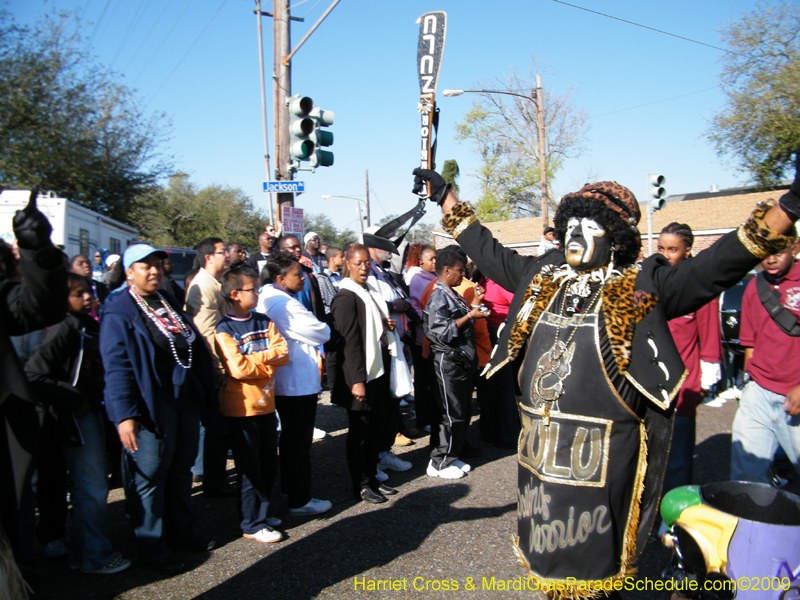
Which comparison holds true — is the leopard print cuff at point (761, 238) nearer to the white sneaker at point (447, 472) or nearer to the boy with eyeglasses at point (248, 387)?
the boy with eyeglasses at point (248, 387)

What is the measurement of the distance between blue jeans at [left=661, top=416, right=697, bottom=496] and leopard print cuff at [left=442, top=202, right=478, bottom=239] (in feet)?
7.66

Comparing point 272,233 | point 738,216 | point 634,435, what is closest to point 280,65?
point 272,233

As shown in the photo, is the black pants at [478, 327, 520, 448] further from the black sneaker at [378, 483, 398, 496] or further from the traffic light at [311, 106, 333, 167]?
the traffic light at [311, 106, 333, 167]

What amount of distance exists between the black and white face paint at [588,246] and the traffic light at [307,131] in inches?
237

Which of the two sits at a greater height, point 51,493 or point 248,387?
point 248,387

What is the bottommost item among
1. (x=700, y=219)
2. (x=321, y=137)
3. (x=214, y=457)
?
(x=214, y=457)

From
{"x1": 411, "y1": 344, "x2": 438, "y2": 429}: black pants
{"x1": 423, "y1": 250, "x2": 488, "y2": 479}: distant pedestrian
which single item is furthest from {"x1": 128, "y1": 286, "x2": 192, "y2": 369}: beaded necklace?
{"x1": 411, "y1": 344, "x2": 438, "y2": 429}: black pants

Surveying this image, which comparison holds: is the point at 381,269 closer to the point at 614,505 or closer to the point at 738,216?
the point at 614,505

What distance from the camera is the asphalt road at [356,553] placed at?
3447 millimetres

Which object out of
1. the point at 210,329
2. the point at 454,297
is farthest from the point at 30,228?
the point at 454,297

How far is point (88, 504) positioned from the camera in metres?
3.59

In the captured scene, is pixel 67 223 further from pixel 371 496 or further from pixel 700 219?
pixel 700 219

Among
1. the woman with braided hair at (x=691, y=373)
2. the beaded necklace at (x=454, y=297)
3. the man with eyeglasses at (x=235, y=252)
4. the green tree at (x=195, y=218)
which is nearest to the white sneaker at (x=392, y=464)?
the beaded necklace at (x=454, y=297)

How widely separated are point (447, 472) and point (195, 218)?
36.4m
